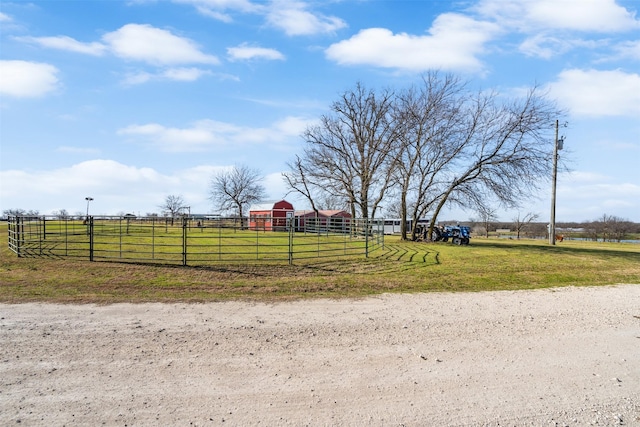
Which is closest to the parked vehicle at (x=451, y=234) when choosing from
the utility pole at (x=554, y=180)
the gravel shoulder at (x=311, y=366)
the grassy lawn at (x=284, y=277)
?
the utility pole at (x=554, y=180)

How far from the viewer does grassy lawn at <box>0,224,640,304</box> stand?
31.7 ft

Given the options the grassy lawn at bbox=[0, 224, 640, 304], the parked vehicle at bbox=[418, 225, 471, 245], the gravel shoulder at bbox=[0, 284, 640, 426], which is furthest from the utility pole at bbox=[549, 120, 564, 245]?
the gravel shoulder at bbox=[0, 284, 640, 426]

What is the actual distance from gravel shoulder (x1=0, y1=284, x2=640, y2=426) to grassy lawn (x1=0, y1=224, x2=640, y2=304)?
4.35 ft

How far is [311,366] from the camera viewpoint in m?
5.28

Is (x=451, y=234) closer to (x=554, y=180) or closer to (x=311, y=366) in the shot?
(x=554, y=180)

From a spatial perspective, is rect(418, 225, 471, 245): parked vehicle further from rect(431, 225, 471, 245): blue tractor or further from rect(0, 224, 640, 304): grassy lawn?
rect(0, 224, 640, 304): grassy lawn

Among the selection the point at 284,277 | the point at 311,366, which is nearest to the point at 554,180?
the point at 284,277

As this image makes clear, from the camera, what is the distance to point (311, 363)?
17.7 ft

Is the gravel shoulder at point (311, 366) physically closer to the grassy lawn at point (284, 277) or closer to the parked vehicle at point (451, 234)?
the grassy lawn at point (284, 277)

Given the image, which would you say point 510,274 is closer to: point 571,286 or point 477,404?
point 571,286

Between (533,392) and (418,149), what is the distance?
21844 mm

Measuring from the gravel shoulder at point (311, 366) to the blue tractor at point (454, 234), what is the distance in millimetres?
16688

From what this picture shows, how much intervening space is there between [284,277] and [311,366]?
262 inches

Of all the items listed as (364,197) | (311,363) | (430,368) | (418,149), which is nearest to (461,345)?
(430,368)
